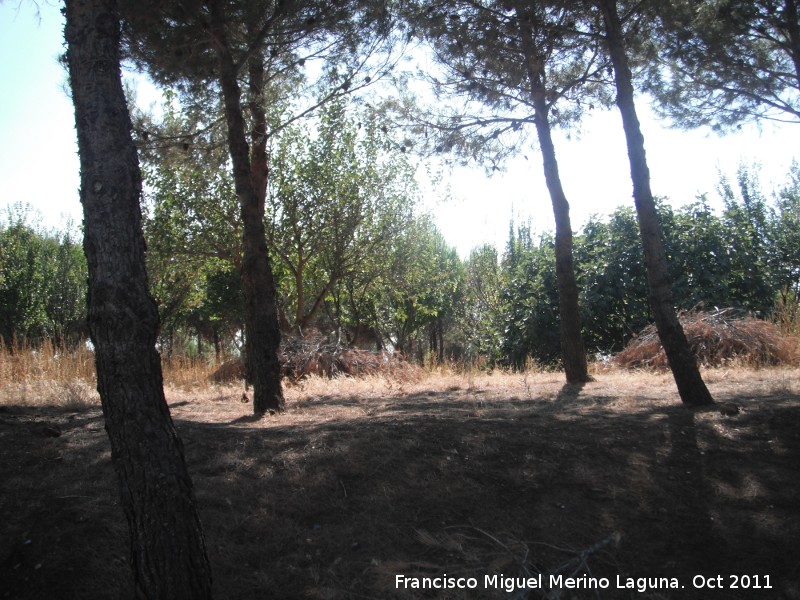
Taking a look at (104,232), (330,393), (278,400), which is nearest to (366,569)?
(104,232)

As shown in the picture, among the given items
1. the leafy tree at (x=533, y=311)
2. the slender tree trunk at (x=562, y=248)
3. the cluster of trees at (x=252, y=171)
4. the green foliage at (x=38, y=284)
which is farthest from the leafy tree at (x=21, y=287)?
the slender tree trunk at (x=562, y=248)

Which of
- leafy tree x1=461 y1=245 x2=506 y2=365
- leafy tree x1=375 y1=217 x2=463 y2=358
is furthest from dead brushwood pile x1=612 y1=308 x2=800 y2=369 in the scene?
leafy tree x1=461 y1=245 x2=506 y2=365

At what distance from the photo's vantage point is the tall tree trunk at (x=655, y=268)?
5.81m

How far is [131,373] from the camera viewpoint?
2.59 metres

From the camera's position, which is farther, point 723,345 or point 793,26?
point 723,345

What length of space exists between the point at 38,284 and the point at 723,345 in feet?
76.8

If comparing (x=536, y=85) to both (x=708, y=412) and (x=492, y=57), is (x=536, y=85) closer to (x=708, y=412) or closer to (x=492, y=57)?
(x=492, y=57)

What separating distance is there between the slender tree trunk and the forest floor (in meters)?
2.83

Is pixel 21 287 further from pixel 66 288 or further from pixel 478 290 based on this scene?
pixel 478 290

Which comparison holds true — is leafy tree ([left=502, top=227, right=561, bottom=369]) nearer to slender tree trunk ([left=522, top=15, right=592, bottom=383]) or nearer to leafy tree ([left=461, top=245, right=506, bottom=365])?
slender tree trunk ([left=522, top=15, right=592, bottom=383])

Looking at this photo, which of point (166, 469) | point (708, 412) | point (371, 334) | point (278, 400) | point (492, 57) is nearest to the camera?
point (166, 469)

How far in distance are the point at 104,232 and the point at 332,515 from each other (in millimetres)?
2137

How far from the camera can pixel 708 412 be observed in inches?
214

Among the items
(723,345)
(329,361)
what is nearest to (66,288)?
(329,361)
